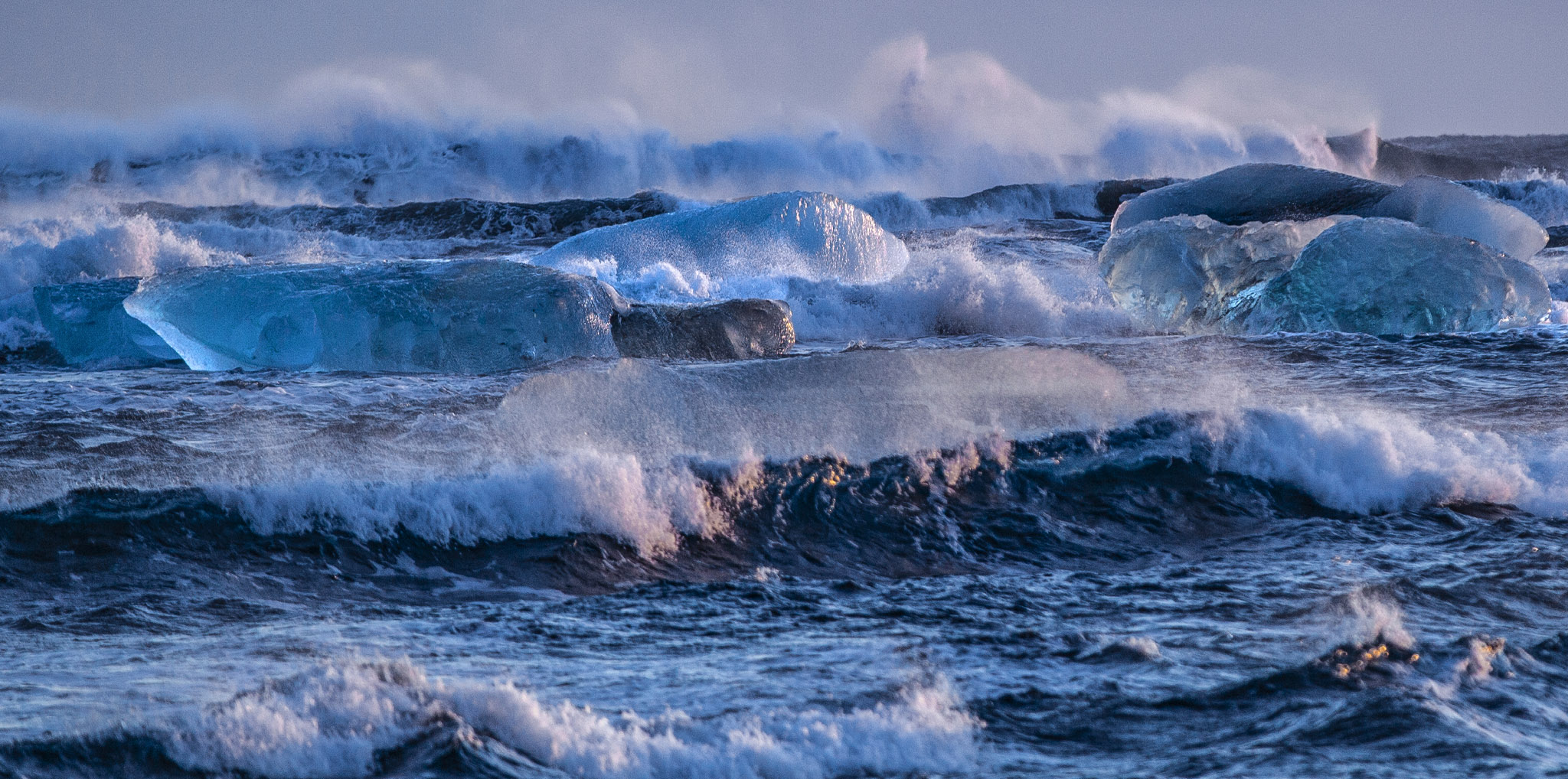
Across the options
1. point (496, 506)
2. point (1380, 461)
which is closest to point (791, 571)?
point (496, 506)

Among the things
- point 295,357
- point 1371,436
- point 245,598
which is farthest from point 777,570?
point 295,357

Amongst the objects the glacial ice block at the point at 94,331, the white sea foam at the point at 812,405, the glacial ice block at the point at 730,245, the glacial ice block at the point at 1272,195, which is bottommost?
the white sea foam at the point at 812,405

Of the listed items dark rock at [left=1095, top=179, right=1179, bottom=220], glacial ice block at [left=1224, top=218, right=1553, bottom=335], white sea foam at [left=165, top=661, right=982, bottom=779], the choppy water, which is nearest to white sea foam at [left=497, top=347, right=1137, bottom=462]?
the choppy water

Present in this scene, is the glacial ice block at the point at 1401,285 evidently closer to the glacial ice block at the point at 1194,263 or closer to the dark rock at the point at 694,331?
the glacial ice block at the point at 1194,263

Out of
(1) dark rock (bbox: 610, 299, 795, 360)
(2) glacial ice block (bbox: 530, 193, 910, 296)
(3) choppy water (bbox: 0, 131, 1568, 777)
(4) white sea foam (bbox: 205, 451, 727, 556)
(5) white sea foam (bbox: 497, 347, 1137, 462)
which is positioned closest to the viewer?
(3) choppy water (bbox: 0, 131, 1568, 777)

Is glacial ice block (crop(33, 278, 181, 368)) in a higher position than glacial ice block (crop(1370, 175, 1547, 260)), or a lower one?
lower

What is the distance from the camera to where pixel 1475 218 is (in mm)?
9664

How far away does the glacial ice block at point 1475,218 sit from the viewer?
963 centimetres

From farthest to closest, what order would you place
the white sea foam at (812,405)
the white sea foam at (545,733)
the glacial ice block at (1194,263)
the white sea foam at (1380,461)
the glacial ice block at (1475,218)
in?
the glacial ice block at (1475,218) → the glacial ice block at (1194,263) → the white sea foam at (812,405) → the white sea foam at (1380,461) → the white sea foam at (545,733)

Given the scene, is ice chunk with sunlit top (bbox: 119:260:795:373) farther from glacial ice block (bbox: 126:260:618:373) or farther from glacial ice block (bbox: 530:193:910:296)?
glacial ice block (bbox: 530:193:910:296)

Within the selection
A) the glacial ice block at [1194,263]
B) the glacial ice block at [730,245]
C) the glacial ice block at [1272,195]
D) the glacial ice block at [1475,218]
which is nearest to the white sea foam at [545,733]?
the glacial ice block at [730,245]

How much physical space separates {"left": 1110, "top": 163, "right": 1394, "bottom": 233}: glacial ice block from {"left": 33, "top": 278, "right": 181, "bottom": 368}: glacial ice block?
301 inches

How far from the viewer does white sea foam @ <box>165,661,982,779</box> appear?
7.11 feet

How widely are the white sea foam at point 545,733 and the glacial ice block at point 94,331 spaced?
610 centimetres
